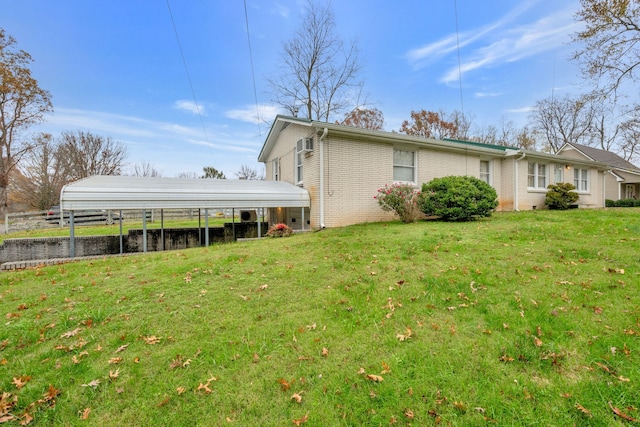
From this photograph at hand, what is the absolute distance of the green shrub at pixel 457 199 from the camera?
972 centimetres

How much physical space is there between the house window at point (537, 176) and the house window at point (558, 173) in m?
0.90

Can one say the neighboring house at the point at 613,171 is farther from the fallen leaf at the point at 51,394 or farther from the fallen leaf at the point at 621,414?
the fallen leaf at the point at 51,394

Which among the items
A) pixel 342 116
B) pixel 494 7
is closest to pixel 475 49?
→ pixel 494 7

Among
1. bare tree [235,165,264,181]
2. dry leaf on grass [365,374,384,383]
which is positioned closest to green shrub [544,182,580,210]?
dry leaf on grass [365,374,384,383]

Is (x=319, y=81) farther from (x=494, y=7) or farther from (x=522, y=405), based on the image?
(x=522, y=405)

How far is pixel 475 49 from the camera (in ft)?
39.4

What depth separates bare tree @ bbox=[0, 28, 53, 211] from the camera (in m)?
21.3

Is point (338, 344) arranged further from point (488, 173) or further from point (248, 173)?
point (248, 173)

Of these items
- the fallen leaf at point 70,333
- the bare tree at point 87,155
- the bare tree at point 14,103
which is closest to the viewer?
the fallen leaf at point 70,333

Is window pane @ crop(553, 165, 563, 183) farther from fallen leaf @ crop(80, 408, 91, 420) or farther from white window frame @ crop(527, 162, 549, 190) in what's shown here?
fallen leaf @ crop(80, 408, 91, 420)

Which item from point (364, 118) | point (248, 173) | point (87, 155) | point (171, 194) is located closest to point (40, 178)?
point (87, 155)

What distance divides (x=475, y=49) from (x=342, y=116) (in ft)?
42.8

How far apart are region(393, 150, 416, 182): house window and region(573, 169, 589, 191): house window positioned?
44.4ft

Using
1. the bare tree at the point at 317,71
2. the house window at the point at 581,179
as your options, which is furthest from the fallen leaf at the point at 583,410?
the bare tree at the point at 317,71
